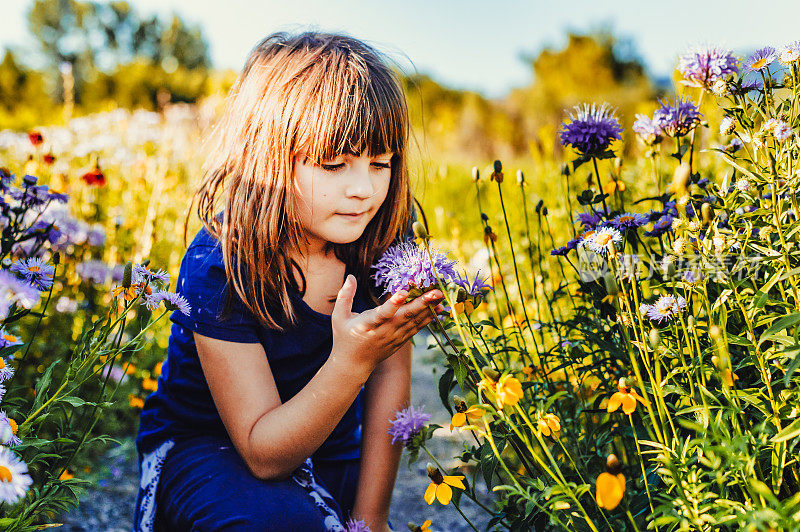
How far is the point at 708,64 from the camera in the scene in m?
1.20

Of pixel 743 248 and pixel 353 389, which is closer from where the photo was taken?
pixel 743 248

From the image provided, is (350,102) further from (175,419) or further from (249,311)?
(175,419)

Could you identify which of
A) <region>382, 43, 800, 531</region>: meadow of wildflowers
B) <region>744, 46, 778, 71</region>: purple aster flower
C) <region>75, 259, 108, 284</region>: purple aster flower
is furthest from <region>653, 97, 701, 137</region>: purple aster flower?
<region>75, 259, 108, 284</region>: purple aster flower

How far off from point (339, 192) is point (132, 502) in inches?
51.3

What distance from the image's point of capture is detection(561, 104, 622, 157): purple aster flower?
1.34 meters

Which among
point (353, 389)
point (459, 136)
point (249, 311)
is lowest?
point (353, 389)

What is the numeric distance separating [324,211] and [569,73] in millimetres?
21037

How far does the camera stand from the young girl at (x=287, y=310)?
1306 mm

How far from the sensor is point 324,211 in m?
1.37

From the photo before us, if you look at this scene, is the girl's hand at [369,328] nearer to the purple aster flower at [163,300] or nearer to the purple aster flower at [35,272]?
the purple aster flower at [163,300]

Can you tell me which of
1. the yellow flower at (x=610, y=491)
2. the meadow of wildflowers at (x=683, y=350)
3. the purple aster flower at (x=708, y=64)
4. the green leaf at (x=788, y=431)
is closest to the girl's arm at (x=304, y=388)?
the meadow of wildflowers at (x=683, y=350)

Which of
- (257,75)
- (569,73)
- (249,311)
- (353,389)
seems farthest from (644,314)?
(569,73)

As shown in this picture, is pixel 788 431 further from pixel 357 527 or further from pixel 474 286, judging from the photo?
pixel 357 527

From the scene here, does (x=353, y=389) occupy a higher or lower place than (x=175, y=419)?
higher
